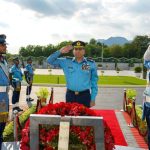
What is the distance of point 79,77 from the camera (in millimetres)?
6316

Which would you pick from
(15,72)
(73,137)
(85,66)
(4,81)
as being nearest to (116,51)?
(15,72)

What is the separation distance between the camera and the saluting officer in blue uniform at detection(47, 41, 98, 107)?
20.7ft

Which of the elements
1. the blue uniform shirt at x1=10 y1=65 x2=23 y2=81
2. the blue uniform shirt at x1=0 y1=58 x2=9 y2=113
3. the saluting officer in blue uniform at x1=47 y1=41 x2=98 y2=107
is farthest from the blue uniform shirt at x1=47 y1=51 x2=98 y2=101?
the blue uniform shirt at x1=10 y1=65 x2=23 y2=81

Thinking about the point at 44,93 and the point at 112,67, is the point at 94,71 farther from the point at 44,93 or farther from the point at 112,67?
the point at 112,67

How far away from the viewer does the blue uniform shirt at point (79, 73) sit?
632 cm

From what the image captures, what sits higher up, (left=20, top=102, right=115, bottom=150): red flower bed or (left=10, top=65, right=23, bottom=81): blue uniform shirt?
(left=10, top=65, right=23, bottom=81): blue uniform shirt

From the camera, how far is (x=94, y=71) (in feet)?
21.2

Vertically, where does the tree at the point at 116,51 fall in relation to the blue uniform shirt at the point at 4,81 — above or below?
above

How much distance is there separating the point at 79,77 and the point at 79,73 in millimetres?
64

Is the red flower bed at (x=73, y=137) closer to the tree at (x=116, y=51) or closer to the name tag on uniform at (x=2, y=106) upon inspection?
the name tag on uniform at (x=2, y=106)

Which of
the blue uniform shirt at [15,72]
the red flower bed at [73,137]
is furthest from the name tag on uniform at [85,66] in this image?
the blue uniform shirt at [15,72]

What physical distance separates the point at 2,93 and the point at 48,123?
1979 mm

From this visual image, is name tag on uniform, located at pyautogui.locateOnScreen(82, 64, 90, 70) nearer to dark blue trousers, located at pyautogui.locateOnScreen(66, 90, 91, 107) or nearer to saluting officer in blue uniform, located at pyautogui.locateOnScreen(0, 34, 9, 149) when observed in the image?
dark blue trousers, located at pyautogui.locateOnScreen(66, 90, 91, 107)

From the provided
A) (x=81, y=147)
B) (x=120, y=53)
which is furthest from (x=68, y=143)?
(x=120, y=53)
